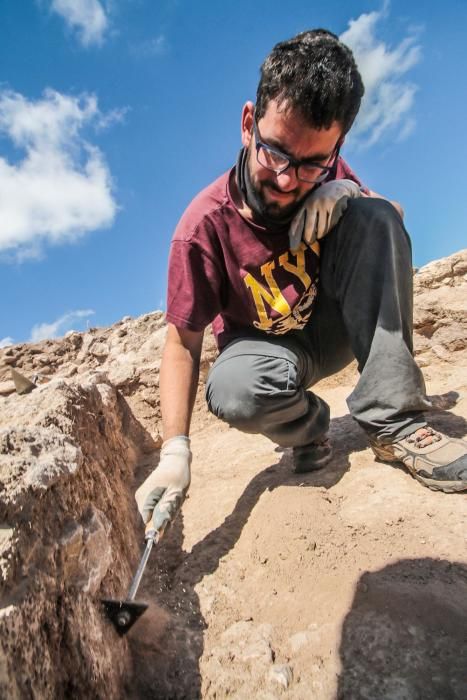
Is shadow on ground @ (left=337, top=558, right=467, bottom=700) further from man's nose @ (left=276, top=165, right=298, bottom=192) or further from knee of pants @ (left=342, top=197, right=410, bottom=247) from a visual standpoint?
man's nose @ (left=276, top=165, right=298, bottom=192)

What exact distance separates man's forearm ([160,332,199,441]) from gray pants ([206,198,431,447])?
14 centimetres

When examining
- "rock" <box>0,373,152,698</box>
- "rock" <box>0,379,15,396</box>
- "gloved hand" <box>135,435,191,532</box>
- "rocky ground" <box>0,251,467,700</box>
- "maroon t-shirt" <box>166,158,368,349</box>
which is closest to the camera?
"rock" <box>0,373,152,698</box>

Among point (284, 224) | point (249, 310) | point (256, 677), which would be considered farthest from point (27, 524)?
point (284, 224)

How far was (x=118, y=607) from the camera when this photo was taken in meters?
1.01

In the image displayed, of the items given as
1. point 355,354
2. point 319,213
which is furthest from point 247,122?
point 355,354

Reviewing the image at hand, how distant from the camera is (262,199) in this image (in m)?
1.67

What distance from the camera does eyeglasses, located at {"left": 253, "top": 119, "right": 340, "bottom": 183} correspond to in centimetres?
153

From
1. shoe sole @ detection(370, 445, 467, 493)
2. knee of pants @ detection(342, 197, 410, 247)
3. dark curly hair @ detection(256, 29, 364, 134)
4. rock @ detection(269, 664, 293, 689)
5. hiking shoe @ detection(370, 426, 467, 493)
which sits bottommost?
rock @ detection(269, 664, 293, 689)

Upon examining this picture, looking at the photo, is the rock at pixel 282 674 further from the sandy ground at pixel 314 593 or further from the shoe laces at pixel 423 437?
the shoe laces at pixel 423 437

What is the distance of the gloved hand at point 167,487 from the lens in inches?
53.3

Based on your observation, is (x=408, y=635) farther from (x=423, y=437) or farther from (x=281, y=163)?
(x=281, y=163)

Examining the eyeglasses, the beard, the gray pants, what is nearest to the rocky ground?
the gray pants

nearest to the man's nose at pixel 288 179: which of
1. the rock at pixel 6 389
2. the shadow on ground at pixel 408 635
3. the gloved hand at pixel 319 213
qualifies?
the gloved hand at pixel 319 213

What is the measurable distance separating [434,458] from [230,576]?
2.49ft
